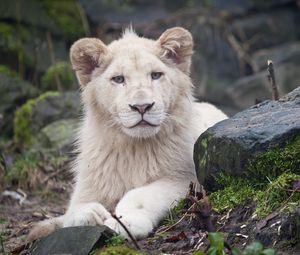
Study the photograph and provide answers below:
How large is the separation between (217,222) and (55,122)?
577 cm

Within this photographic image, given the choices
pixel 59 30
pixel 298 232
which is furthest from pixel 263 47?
pixel 298 232

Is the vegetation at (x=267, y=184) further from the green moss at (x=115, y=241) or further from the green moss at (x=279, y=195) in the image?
the green moss at (x=115, y=241)

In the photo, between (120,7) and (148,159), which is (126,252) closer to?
(148,159)

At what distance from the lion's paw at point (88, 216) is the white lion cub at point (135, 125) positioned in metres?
0.19

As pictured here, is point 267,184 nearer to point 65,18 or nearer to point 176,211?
point 176,211

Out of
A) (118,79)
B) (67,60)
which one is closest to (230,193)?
(118,79)

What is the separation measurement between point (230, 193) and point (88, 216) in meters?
1.02

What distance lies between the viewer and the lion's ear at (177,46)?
6.66 m

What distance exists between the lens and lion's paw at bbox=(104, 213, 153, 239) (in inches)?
213

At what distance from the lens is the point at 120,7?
584 inches

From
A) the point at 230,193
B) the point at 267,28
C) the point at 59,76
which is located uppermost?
the point at 267,28

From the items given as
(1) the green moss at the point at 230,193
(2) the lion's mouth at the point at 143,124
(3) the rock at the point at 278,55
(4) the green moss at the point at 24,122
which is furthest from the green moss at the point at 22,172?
(3) the rock at the point at 278,55

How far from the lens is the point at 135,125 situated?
240 inches

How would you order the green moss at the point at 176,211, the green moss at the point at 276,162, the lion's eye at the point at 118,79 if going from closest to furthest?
the green moss at the point at 276,162 < the green moss at the point at 176,211 < the lion's eye at the point at 118,79
